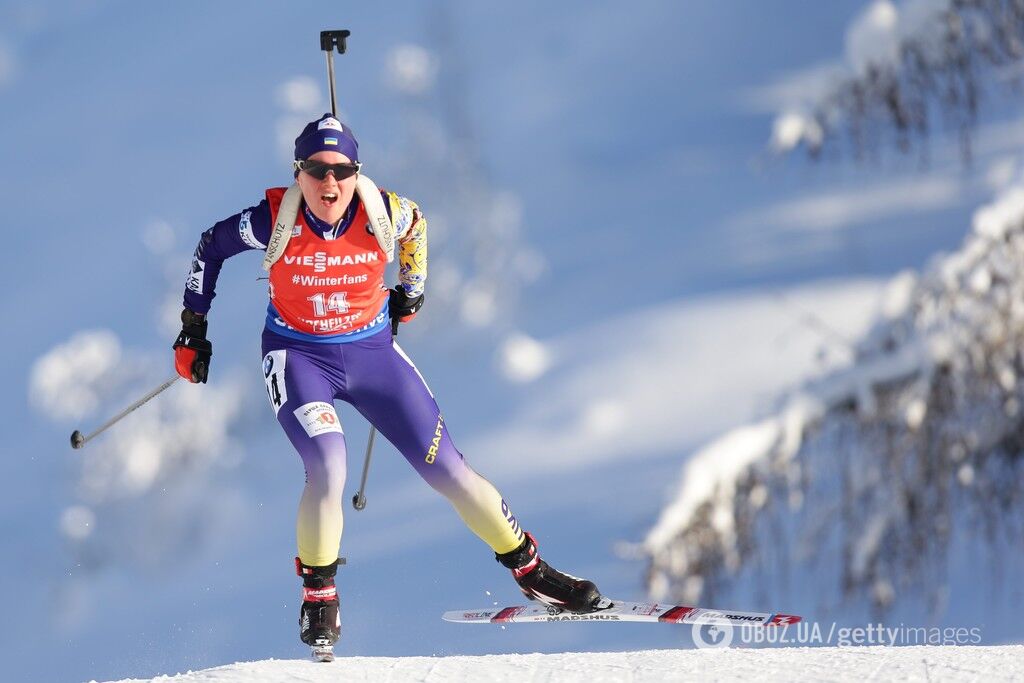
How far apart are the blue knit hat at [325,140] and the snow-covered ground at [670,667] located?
2014 mm

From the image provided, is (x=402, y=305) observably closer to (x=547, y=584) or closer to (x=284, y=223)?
(x=284, y=223)

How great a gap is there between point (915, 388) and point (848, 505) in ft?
2.45

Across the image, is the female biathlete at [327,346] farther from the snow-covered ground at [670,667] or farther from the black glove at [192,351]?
the snow-covered ground at [670,667]

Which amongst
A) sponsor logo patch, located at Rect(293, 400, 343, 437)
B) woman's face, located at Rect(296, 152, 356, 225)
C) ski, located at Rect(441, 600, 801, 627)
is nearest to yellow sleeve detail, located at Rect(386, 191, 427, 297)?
woman's face, located at Rect(296, 152, 356, 225)

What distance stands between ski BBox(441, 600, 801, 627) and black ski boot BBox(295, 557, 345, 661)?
3.01 ft

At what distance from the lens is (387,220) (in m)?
5.65

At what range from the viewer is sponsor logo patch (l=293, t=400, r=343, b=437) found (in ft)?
18.0

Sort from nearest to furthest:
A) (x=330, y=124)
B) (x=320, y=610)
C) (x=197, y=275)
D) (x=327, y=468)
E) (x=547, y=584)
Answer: (x=327, y=468) → (x=330, y=124) → (x=320, y=610) → (x=197, y=275) → (x=547, y=584)

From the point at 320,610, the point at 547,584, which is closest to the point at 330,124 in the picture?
the point at 320,610

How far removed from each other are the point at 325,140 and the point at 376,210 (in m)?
0.33

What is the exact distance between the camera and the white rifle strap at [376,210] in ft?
18.3

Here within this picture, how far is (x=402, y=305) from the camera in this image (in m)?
6.21

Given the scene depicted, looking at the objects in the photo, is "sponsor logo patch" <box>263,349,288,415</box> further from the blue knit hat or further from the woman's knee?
the blue knit hat

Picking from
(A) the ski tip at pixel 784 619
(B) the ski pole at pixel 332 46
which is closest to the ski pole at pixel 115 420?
(B) the ski pole at pixel 332 46
